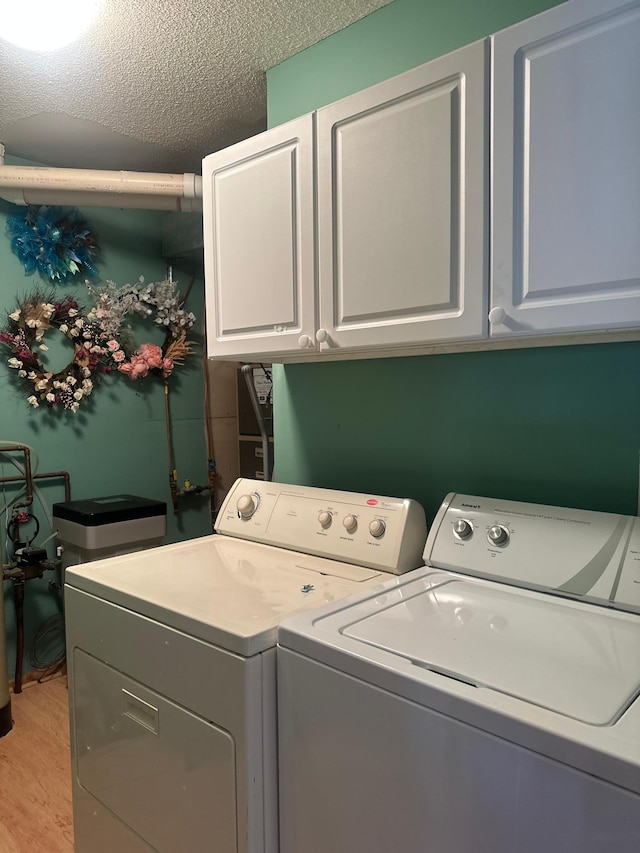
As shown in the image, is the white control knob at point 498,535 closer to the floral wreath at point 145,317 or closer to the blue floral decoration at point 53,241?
the floral wreath at point 145,317

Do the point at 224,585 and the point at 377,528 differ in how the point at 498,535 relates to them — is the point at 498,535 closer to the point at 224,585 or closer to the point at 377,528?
the point at 377,528

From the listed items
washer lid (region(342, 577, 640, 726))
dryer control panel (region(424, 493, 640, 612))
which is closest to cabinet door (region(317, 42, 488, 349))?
dryer control panel (region(424, 493, 640, 612))

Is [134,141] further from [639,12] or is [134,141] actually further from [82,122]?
[639,12]

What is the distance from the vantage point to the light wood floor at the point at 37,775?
1953mm

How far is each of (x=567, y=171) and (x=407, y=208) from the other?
36 centimetres

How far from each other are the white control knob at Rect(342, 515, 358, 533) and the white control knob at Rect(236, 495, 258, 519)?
370 mm

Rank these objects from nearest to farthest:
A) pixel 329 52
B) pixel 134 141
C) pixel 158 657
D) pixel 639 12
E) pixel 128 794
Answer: pixel 639 12, pixel 158 657, pixel 128 794, pixel 329 52, pixel 134 141

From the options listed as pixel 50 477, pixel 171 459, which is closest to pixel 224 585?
pixel 50 477

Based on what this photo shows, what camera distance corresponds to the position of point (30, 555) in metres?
2.75

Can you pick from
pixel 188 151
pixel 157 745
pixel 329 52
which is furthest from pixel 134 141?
pixel 157 745

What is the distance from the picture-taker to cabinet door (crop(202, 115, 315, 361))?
5.26ft

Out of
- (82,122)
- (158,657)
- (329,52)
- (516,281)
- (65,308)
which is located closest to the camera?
(516,281)

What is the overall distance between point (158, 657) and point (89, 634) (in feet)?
1.07

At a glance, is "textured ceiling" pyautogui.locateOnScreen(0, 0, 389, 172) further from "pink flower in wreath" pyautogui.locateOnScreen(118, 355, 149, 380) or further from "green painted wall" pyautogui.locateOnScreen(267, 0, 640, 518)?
"pink flower in wreath" pyautogui.locateOnScreen(118, 355, 149, 380)
